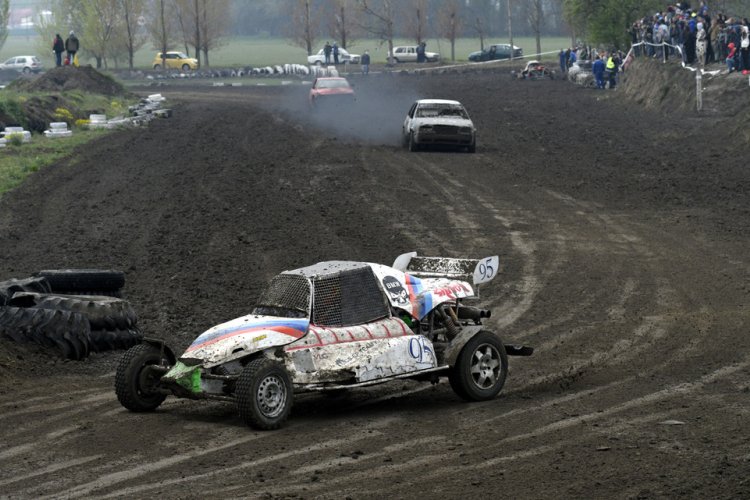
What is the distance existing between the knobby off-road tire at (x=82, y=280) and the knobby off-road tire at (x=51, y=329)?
903 mm

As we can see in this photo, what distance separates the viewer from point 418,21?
8175 centimetres

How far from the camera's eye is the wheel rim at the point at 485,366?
8.53m

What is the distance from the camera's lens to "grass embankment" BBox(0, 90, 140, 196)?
23.1 metres

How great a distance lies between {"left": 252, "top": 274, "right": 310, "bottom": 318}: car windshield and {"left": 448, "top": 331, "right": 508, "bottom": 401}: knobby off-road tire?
159 centimetres

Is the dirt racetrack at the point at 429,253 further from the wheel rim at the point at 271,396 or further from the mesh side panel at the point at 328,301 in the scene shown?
the mesh side panel at the point at 328,301

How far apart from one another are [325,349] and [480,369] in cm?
164

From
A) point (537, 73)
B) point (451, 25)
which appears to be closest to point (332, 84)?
point (537, 73)

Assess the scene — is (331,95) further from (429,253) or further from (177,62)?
(177,62)

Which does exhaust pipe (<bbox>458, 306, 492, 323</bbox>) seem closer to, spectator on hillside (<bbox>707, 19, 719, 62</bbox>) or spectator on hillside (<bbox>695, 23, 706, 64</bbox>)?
spectator on hillside (<bbox>695, 23, 706, 64</bbox>)

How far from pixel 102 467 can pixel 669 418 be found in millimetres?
4739

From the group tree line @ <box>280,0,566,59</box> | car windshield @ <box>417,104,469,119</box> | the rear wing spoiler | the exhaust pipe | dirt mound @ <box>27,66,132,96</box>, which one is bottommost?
the exhaust pipe

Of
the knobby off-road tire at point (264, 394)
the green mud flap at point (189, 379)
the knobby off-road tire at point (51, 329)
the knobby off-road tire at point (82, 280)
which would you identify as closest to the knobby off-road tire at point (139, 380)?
the green mud flap at point (189, 379)

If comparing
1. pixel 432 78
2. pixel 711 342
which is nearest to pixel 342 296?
pixel 711 342

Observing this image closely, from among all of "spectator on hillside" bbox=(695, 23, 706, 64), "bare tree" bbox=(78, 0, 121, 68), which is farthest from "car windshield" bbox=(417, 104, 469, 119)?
"bare tree" bbox=(78, 0, 121, 68)
